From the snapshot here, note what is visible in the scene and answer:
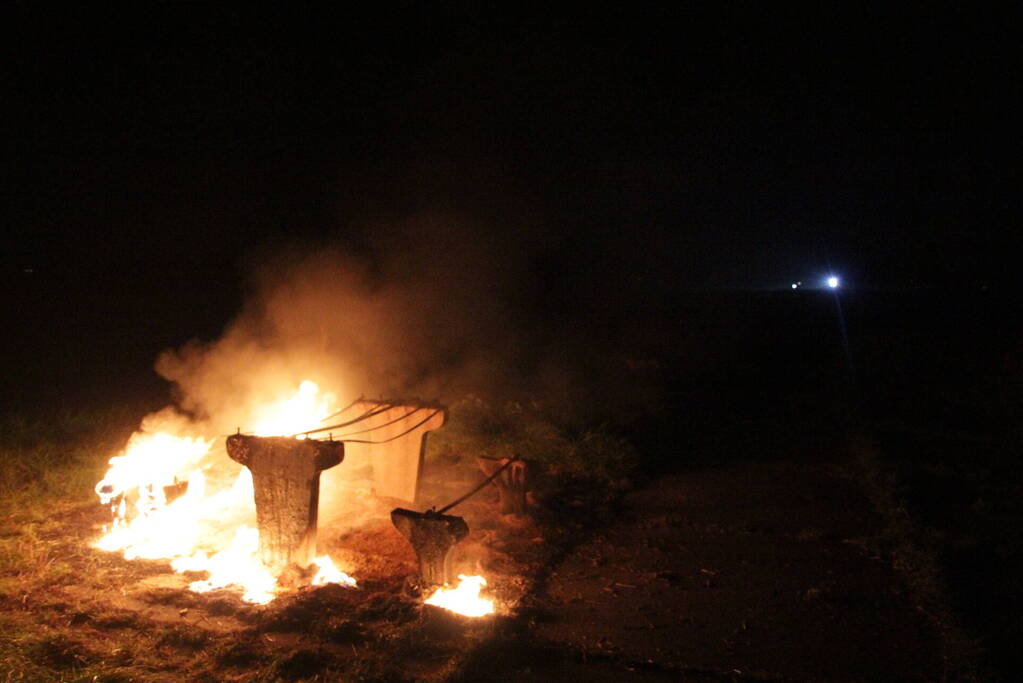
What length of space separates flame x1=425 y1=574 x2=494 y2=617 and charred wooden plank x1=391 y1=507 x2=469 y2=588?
9 cm

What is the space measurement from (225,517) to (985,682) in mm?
6876

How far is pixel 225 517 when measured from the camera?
7250 millimetres

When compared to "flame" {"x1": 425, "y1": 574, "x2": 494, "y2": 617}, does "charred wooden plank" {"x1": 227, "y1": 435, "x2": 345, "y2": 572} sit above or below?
above

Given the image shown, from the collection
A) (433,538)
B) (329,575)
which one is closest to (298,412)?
(329,575)

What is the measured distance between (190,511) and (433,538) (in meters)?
3.58

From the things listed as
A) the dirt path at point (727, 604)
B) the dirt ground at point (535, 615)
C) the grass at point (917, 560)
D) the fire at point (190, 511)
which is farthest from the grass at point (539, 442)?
the grass at point (917, 560)

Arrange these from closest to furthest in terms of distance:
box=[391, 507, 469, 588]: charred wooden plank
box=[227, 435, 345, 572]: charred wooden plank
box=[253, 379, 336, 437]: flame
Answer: box=[391, 507, 469, 588]: charred wooden plank, box=[227, 435, 345, 572]: charred wooden plank, box=[253, 379, 336, 437]: flame

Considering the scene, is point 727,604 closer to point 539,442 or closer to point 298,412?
point 539,442

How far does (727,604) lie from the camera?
547 cm

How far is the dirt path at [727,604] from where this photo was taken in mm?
4516

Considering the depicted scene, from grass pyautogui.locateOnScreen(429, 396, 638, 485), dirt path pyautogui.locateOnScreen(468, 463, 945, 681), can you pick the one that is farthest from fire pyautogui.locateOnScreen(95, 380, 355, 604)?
grass pyautogui.locateOnScreen(429, 396, 638, 485)

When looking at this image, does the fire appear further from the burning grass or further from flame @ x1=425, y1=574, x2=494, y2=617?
flame @ x1=425, y1=574, x2=494, y2=617

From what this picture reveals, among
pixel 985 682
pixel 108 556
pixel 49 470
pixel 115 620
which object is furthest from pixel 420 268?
pixel 985 682

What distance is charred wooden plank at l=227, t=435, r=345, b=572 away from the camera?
5.71 meters
